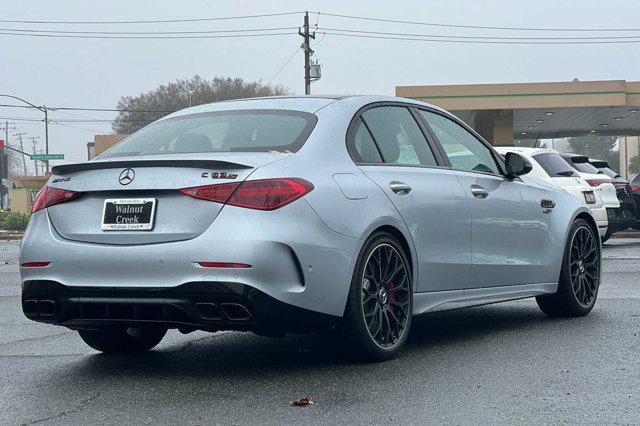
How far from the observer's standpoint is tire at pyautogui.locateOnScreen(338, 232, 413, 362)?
5938 millimetres

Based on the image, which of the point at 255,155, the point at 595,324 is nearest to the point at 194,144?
the point at 255,155

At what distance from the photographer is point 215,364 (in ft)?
20.8

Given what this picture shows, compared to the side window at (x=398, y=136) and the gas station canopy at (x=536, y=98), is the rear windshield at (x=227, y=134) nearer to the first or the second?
the side window at (x=398, y=136)

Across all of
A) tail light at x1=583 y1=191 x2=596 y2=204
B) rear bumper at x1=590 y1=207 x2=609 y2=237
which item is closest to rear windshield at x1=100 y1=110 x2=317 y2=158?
tail light at x1=583 y1=191 x2=596 y2=204

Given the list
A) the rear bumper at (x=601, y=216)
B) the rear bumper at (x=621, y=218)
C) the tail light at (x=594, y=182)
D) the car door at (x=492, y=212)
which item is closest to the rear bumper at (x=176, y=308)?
the car door at (x=492, y=212)

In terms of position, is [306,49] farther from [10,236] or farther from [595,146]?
[595,146]

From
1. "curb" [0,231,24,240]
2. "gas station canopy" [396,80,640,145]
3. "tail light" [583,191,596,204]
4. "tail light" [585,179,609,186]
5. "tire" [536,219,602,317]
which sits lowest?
→ "curb" [0,231,24,240]

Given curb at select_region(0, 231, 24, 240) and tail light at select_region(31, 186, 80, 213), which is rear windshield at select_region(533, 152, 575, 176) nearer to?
tail light at select_region(31, 186, 80, 213)

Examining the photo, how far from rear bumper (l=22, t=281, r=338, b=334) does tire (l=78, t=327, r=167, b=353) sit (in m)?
0.75

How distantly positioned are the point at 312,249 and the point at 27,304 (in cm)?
165

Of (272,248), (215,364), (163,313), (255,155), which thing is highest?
(255,155)

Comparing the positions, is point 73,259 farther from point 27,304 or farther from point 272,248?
point 272,248

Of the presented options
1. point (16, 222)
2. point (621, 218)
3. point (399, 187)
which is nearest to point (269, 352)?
point (399, 187)

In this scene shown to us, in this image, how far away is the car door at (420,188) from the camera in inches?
254
